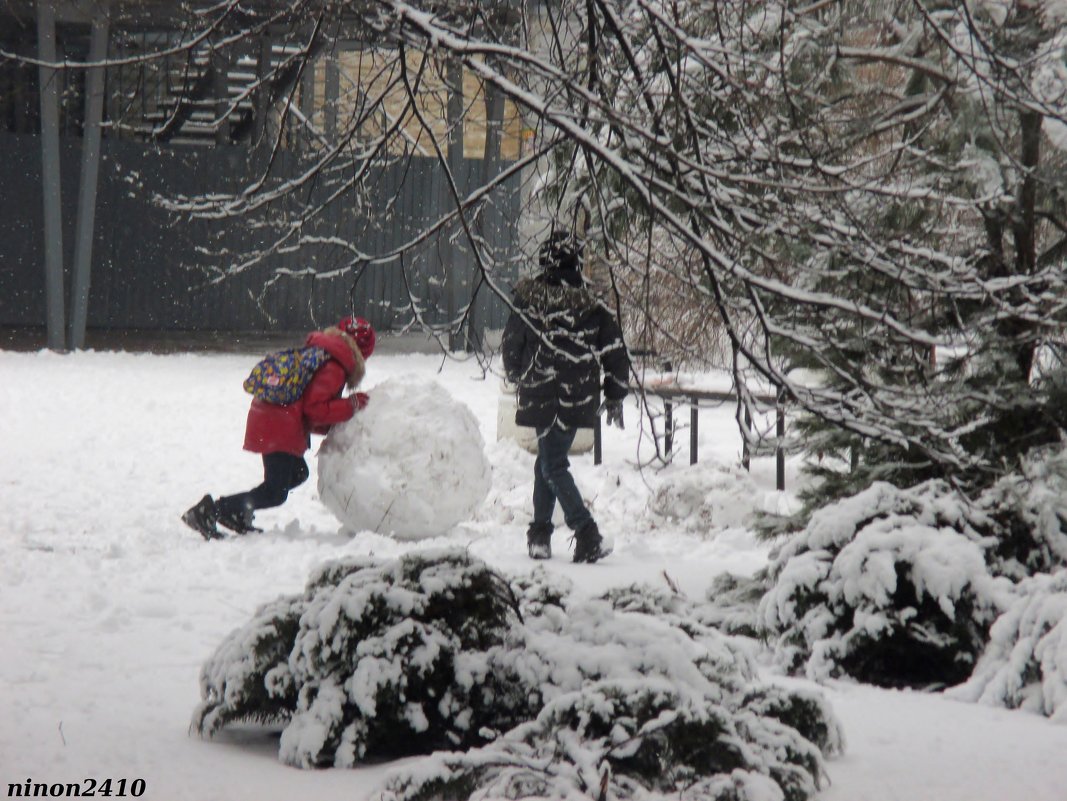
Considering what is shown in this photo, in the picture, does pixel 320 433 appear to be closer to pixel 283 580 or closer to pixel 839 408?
pixel 283 580

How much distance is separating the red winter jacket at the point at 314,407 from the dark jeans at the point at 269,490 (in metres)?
0.07

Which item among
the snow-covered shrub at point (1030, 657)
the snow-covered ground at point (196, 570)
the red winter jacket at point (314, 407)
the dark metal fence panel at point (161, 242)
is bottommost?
the snow-covered ground at point (196, 570)

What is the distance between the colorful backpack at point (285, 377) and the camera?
23.4ft

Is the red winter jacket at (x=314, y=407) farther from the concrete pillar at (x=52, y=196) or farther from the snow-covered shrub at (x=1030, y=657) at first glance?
the concrete pillar at (x=52, y=196)

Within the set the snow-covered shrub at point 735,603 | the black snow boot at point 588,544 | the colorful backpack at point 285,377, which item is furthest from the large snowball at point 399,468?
the snow-covered shrub at point 735,603

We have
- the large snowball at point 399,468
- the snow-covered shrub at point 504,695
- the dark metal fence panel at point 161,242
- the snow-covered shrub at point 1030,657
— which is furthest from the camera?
the dark metal fence panel at point 161,242

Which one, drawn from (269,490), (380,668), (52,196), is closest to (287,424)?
(269,490)

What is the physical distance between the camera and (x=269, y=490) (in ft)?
23.9

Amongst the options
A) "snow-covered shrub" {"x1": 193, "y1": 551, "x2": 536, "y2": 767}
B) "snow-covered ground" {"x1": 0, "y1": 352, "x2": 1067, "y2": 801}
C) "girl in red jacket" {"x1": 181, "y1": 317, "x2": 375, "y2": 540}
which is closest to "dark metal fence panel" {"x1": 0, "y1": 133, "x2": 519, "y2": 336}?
"snow-covered ground" {"x1": 0, "y1": 352, "x2": 1067, "y2": 801}

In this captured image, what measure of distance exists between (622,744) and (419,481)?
4.30m

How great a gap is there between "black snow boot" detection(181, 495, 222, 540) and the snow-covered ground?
13cm

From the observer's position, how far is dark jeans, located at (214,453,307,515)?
723 cm

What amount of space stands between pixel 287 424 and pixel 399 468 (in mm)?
684

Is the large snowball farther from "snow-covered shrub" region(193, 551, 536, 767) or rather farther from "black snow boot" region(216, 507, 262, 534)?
"snow-covered shrub" region(193, 551, 536, 767)
